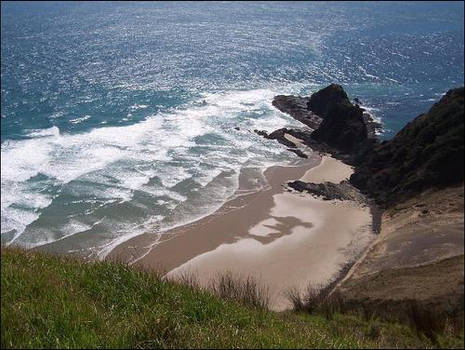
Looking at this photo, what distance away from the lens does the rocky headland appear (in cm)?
2092

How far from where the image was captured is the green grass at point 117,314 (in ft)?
18.7

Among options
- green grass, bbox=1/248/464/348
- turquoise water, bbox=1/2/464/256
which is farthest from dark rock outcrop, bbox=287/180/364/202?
green grass, bbox=1/248/464/348

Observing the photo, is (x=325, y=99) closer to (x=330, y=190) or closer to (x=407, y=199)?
(x=330, y=190)

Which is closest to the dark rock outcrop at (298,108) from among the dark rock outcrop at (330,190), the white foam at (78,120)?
the dark rock outcrop at (330,190)

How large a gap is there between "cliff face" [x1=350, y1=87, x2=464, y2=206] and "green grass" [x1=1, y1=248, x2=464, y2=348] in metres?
32.0

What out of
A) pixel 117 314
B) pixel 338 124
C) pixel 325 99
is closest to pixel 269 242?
pixel 338 124

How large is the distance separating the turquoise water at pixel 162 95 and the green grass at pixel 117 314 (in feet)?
79.1

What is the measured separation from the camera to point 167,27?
429 feet

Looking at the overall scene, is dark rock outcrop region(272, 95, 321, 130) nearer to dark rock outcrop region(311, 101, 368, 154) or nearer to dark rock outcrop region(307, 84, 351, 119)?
dark rock outcrop region(307, 84, 351, 119)

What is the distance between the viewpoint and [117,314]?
22.6 ft

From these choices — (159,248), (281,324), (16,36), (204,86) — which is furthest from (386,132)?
(16,36)

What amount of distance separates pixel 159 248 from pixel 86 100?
41.9 m

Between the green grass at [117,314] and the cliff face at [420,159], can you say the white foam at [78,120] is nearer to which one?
the cliff face at [420,159]

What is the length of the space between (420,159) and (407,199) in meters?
4.33
